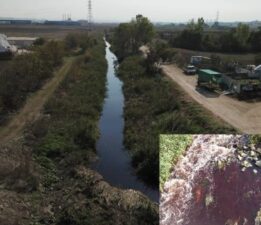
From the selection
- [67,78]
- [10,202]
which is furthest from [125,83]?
[10,202]

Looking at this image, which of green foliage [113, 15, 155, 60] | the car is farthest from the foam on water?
green foliage [113, 15, 155, 60]

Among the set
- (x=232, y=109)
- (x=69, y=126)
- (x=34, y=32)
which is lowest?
(x=34, y=32)

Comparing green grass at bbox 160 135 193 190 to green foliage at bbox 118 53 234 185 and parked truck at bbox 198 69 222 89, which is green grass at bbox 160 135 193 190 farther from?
parked truck at bbox 198 69 222 89

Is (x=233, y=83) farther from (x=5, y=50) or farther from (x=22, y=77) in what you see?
(x=5, y=50)

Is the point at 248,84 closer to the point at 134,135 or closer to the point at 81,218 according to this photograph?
the point at 134,135

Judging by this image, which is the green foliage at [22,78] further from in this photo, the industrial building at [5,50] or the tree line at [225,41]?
the tree line at [225,41]

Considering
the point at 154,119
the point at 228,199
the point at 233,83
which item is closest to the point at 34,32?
the point at 233,83
